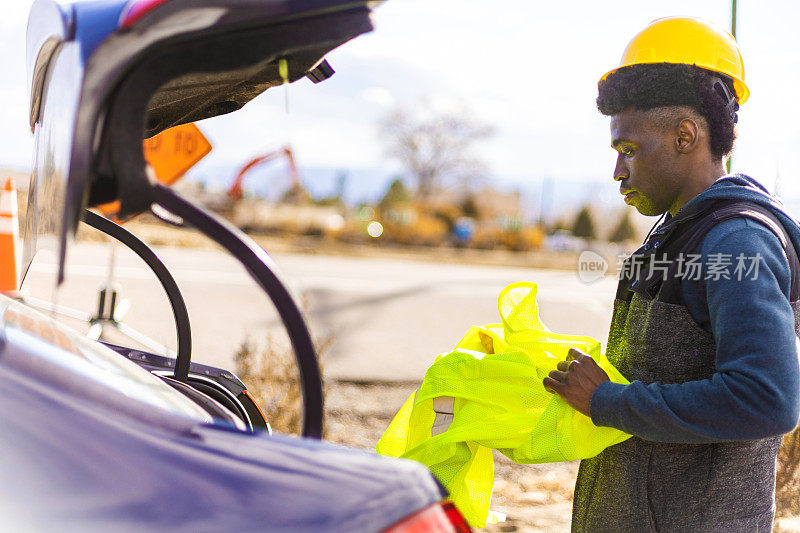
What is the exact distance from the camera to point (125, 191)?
41.4 inches

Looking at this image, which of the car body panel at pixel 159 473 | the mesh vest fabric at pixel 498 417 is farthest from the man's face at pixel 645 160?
the car body panel at pixel 159 473

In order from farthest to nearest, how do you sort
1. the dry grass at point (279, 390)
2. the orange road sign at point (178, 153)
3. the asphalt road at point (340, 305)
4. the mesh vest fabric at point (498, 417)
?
the asphalt road at point (340, 305) < the orange road sign at point (178, 153) < the dry grass at point (279, 390) < the mesh vest fabric at point (498, 417)

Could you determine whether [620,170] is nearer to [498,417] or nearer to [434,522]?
[498,417]

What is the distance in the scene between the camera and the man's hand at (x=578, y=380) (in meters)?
1.49

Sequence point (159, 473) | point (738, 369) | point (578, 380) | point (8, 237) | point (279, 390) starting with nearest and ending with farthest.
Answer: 1. point (159, 473)
2. point (738, 369)
3. point (578, 380)
4. point (279, 390)
5. point (8, 237)

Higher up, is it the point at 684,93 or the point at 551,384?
the point at 684,93

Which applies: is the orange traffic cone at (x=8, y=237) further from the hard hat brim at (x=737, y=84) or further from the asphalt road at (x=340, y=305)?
the hard hat brim at (x=737, y=84)

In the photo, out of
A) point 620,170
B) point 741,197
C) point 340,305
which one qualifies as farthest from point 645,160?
point 340,305

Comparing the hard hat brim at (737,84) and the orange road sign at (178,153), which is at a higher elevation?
the orange road sign at (178,153)

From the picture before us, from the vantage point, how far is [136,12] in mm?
1033

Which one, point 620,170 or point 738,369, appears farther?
point 620,170

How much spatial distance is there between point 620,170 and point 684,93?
21cm

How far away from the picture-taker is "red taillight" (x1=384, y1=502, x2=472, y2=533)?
95 centimetres

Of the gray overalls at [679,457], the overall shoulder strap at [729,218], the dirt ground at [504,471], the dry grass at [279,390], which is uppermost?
the overall shoulder strap at [729,218]
